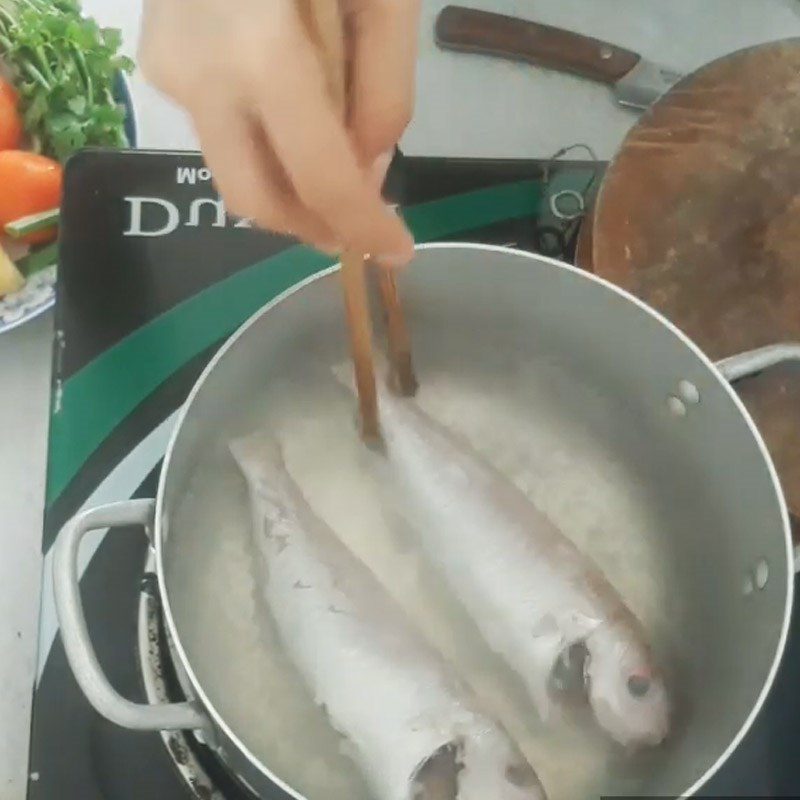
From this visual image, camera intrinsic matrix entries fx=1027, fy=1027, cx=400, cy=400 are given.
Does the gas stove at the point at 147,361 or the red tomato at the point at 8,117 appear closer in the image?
the gas stove at the point at 147,361

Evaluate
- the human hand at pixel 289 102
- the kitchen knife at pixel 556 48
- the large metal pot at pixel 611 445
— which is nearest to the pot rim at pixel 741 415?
the large metal pot at pixel 611 445

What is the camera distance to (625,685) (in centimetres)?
43

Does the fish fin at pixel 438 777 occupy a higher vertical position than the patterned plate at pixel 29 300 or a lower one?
lower

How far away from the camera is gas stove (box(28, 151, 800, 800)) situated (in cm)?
45

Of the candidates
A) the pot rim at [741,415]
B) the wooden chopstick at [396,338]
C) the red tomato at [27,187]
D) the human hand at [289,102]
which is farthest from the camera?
the red tomato at [27,187]

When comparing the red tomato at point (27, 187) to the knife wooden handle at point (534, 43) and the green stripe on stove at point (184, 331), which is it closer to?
the green stripe on stove at point (184, 331)

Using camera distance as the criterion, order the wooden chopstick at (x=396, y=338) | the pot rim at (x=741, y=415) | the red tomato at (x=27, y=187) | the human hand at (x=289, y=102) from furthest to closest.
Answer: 1. the red tomato at (x=27, y=187)
2. the wooden chopstick at (x=396, y=338)
3. the pot rim at (x=741, y=415)
4. the human hand at (x=289, y=102)

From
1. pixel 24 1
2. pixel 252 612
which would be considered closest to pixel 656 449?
pixel 252 612

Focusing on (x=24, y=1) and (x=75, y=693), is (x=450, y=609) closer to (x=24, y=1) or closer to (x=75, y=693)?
(x=75, y=693)

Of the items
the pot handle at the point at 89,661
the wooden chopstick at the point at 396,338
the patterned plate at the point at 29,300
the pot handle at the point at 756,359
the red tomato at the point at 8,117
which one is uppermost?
the red tomato at the point at 8,117

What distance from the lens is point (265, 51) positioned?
250 millimetres

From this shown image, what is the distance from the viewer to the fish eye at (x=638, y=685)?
1.40 ft

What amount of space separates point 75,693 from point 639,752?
251 mm

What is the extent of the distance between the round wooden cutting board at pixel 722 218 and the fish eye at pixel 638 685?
12cm
